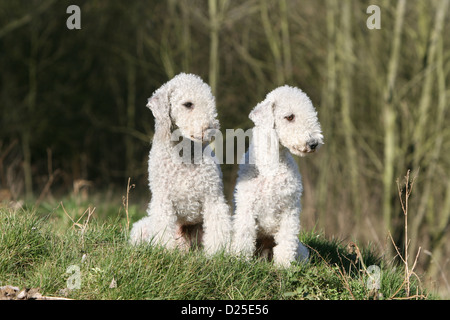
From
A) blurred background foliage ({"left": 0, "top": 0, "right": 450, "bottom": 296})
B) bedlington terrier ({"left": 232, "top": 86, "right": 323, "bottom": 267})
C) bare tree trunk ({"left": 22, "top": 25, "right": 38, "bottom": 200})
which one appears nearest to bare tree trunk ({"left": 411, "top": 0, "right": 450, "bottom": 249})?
blurred background foliage ({"left": 0, "top": 0, "right": 450, "bottom": 296})

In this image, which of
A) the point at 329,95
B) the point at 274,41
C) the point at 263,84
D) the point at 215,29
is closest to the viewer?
the point at 215,29

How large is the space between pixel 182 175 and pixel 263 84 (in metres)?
8.24

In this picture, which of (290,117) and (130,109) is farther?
(130,109)

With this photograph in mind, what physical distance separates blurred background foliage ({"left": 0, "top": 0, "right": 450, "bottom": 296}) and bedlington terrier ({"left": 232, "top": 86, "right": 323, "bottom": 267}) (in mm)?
4574

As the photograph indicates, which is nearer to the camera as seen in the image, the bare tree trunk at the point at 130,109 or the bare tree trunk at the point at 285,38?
the bare tree trunk at the point at 285,38

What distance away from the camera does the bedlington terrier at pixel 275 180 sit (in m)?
4.21

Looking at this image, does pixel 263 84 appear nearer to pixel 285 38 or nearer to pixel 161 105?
pixel 285 38

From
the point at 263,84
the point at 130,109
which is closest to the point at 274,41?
the point at 263,84

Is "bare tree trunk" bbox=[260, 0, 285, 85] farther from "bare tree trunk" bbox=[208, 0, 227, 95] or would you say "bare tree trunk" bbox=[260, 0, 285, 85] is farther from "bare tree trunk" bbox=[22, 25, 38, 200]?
"bare tree trunk" bbox=[22, 25, 38, 200]

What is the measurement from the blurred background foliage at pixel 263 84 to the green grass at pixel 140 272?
167 inches

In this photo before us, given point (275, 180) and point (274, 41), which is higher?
point (274, 41)

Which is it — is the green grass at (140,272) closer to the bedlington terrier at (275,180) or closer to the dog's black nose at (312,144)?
the bedlington terrier at (275,180)

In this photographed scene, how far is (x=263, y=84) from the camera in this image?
12.3 meters

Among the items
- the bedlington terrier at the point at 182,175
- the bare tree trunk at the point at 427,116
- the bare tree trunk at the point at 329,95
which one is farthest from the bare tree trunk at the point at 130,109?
the bedlington terrier at the point at 182,175
